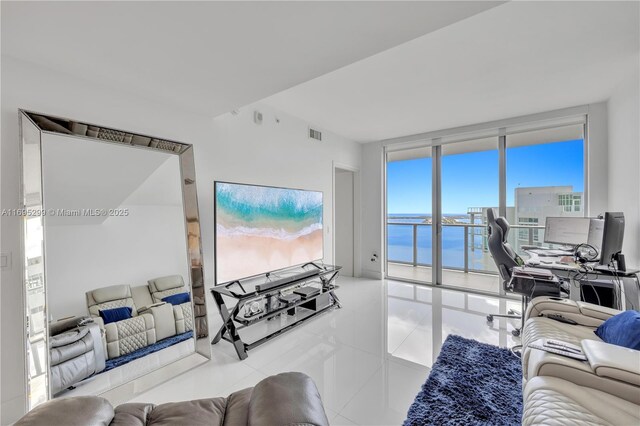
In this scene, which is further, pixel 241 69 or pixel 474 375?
pixel 474 375

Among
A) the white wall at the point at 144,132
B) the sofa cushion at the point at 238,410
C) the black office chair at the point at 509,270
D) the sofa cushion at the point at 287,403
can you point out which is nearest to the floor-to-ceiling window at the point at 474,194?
the black office chair at the point at 509,270

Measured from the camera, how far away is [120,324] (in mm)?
2057

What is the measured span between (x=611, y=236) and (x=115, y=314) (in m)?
4.16

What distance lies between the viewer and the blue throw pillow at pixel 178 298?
2.37m

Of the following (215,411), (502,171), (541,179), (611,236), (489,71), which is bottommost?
(215,411)

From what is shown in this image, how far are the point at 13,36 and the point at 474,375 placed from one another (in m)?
3.75

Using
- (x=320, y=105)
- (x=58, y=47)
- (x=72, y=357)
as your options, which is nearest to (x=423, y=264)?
(x=320, y=105)

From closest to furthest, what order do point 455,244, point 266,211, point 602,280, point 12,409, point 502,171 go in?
point 12,409, point 602,280, point 266,211, point 502,171, point 455,244

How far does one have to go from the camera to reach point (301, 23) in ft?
4.49

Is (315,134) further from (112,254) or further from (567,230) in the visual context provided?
(567,230)

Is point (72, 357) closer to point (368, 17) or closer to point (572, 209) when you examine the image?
point (368, 17)

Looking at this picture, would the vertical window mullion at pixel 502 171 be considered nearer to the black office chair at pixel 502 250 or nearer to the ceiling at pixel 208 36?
the black office chair at pixel 502 250

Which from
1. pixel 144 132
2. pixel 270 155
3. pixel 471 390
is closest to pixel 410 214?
pixel 270 155

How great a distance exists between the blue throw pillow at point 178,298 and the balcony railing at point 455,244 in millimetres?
3836
